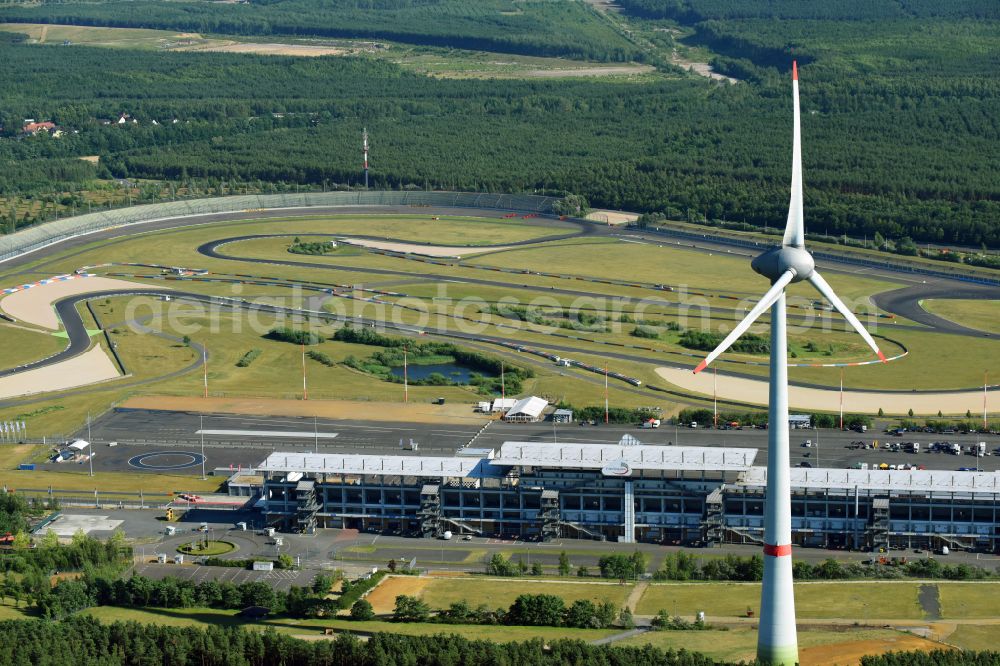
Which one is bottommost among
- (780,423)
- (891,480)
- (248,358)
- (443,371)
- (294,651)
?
(443,371)

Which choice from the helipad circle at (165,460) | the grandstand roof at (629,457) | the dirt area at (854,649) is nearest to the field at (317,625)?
the dirt area at (854,649)

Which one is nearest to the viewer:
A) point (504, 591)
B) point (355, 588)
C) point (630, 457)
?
point (355, 588)

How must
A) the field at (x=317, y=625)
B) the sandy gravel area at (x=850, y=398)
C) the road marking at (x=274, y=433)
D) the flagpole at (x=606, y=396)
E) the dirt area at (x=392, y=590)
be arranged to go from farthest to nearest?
1. the sandy gravel area at (x=850, y=398)
2. the flagpole at (x=606, y=396)
3. the road marking at (x=274, y=433)
4. the dirt area at (x=392, y=590)
5. the field at (x=317, y=625)

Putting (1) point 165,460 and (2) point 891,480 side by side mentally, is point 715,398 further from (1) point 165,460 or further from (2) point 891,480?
(1) point 165,460

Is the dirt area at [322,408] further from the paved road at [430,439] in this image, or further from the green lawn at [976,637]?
the green lawn at [976,637]

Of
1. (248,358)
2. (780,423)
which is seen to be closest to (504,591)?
(780,423)

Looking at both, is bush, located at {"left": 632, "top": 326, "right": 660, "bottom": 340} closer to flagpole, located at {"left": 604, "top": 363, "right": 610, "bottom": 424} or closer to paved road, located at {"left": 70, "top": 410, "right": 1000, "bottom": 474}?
flagpole, located at {"left": 604, "top": 363, "right": 610, "bottom": 424}
